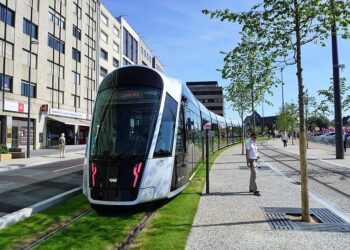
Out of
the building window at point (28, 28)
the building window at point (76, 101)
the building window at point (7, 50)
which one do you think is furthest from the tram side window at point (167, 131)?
the building window at point (76, 101)

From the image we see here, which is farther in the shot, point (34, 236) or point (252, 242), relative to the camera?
point (34, 236)

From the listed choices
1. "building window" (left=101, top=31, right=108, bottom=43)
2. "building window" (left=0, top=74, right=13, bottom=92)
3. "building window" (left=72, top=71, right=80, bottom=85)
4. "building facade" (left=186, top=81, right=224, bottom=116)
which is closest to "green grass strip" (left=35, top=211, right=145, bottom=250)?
"building window" (left=0, top=74, right=13, bottom=92)

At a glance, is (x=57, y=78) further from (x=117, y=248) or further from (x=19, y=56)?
(x=117, y=248)

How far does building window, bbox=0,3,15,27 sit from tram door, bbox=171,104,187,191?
25574 mm

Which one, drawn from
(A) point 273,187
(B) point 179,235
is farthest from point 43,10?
(B) point 179,235

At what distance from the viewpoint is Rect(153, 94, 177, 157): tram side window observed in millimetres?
7938

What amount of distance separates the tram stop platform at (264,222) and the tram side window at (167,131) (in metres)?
1.53

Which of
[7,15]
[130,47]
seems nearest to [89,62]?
[7,15]

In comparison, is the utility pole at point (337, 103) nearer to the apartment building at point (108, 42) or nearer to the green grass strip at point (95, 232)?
the green grass strip at point (95, 232)

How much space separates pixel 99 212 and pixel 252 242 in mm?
3692

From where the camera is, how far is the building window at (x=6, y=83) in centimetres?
2866

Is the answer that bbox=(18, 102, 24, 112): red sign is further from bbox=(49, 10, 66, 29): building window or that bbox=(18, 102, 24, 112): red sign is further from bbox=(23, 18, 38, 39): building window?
bbox=(49, 10, 66, 29): building window

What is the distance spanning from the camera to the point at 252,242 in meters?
5.64

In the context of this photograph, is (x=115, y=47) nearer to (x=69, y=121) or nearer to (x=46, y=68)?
(x=69, y=121)
